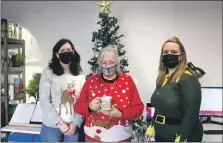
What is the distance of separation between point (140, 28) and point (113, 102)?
191 cm

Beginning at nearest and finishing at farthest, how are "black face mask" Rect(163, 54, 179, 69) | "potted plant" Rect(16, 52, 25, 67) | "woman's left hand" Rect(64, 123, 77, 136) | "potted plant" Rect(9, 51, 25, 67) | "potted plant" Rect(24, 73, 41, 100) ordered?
"black face mask" Rect(163, 54, 179, 69) < "woman's left hand" Rect(64, 123, 77, 136) < "potted plant" Rect(24, 73, 41, 100) < "potted plant" Rect(9, 51, 25, 67) < "potted plant" Rect(16, 52, 25, 67)

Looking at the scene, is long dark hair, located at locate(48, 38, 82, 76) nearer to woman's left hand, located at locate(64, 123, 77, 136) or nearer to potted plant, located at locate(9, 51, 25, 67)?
woman's left hand, located at locate(64, 123, 77, 136)

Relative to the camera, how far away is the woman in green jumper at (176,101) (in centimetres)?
123

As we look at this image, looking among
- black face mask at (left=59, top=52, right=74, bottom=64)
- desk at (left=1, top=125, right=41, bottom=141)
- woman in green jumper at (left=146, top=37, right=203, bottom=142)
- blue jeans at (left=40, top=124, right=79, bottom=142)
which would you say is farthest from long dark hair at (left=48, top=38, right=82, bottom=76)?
desk at (left=1, top=125, right=41, bottom=141)

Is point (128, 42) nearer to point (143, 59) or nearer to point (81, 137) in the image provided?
point (143, 59)

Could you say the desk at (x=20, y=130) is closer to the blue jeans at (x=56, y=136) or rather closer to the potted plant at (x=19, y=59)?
the blue jeans at (x=56, y=136)

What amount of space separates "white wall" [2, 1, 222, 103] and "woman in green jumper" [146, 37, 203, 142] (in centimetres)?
172

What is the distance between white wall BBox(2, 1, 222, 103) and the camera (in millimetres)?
3014

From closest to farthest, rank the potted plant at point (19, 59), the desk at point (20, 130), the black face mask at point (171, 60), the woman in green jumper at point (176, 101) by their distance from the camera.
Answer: the woman in green jumper at point (176, 101) → the black face mask at point (171, 60) → the desk at point (20, 130) → the potted plant at point (19, 59)

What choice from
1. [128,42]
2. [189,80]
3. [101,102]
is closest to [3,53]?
[128,42]

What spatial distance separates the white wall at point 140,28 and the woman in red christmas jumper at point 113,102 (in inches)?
68.1

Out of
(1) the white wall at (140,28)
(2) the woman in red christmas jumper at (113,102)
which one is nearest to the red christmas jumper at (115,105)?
(2) the woman in red christmas jumper at (113,102)

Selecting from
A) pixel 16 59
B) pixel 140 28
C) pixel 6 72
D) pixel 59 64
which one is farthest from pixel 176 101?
pixel 16 59

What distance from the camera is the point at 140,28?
10.2 ft
